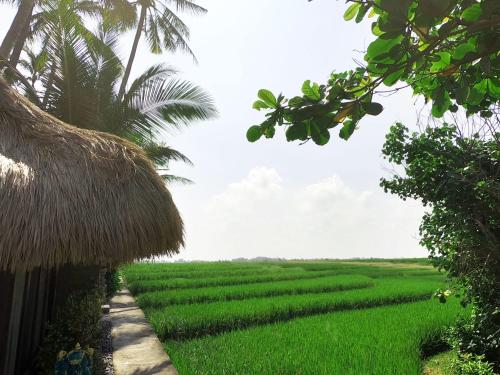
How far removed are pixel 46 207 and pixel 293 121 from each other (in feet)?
8.24

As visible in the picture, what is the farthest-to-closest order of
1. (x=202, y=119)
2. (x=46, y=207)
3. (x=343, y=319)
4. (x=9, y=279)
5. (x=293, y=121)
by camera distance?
(x=202, y=119) → (x=343, y=319) → (x=9, y=279) → (x=46, y=207) → (x=293, y=121)

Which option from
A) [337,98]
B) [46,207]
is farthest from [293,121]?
[46,207]

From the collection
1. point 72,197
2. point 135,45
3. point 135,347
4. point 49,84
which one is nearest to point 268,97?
point 72,197

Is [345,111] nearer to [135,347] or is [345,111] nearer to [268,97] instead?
[268,97]

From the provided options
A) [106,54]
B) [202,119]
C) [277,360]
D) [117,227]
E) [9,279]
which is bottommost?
[277,360]

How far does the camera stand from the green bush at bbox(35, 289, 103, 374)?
3.97m

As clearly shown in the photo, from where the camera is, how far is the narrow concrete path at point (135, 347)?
4.16 m

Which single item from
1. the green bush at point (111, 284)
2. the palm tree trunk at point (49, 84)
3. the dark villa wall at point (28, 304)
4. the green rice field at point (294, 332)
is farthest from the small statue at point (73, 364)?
the green bush at point (111, 284)

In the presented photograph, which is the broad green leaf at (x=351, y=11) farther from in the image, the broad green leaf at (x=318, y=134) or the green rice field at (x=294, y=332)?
the green rice field at (x=294, y=332)

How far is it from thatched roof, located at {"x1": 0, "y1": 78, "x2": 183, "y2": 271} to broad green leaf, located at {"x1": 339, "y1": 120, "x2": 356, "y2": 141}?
8.26ft

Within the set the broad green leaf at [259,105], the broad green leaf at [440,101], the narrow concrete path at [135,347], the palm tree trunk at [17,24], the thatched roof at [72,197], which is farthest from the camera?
the palm tree trunk at [17,24]

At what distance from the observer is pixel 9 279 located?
334 cm

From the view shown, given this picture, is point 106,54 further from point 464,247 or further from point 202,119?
point 464,247

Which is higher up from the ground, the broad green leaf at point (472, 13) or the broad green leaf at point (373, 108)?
the broad green leaf at point (472, 13)
